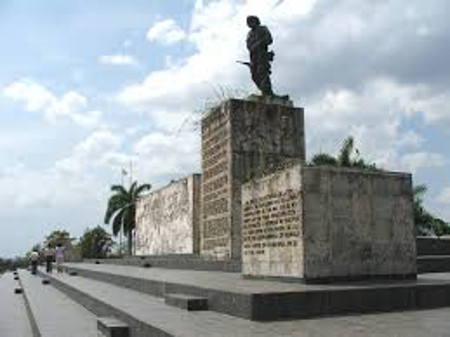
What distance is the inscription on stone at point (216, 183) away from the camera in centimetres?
1309

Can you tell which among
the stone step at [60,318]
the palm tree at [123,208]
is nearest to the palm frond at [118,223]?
the palm tree at [123,208]

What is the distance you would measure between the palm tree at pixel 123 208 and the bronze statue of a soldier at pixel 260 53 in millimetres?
35888

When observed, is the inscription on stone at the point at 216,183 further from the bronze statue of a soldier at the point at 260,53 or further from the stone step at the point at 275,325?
the stone step at the point at 275,325

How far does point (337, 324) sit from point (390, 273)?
8.62 ft

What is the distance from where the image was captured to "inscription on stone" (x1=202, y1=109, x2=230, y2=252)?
13094mm

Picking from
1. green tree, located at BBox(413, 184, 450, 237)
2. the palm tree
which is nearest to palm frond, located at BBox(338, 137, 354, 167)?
green tree, located at BBox(413, 184, 450, 237)

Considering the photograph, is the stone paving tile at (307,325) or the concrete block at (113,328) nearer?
the stone paving tile at (307,325)

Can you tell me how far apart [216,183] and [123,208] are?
1445 inches

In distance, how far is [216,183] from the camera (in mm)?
13734

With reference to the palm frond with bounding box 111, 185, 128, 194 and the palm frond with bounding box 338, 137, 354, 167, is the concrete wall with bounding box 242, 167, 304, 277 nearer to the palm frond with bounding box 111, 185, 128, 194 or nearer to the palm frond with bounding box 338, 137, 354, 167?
the palm frond with bounding box 338, 137, 354, 167

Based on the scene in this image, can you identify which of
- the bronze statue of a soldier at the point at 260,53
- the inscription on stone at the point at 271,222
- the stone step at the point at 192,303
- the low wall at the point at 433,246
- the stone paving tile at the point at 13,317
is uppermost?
the bronze statue of a soldier at the point at 260,53

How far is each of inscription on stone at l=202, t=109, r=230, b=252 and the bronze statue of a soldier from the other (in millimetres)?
1080

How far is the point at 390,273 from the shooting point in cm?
830

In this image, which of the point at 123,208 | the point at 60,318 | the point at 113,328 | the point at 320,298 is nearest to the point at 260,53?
the point at 60,318
